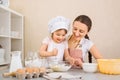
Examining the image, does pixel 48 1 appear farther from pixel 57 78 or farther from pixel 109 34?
pixel 57 78

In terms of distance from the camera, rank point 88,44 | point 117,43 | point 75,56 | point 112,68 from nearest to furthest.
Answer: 1. point 112,68
2. point 75,56
3. point 88,44
4. point 117,43

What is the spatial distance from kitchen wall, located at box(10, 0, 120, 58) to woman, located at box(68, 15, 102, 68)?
4.04ft

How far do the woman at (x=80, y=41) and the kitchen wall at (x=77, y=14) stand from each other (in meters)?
1.23

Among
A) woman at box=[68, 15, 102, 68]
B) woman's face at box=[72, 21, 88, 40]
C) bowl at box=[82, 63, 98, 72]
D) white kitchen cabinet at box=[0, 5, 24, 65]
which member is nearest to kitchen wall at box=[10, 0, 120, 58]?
white kitchen cabinet at box=[0, 5, 24, 65]

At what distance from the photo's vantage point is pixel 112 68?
106 cm

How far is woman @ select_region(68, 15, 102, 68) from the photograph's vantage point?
1.43 metres

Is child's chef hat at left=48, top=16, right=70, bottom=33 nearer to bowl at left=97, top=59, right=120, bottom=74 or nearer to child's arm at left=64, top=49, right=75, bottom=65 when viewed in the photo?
child's arm at left=64, top=49, right=75, bottom=65

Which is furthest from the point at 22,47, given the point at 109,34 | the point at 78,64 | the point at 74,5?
the point at 78,64

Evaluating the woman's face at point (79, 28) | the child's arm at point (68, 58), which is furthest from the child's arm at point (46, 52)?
the woman's face at point (79, 28)

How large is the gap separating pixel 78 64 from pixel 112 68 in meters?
0.28

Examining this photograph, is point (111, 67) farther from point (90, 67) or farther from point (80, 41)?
point (80, 41)

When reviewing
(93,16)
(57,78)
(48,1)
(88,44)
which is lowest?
(57,78)

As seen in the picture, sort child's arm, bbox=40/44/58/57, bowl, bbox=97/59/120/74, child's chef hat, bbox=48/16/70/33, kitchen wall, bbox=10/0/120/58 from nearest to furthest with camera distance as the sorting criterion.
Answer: bowl, bbox=97/59/120/74
child's arm, bbox=40/44/58/57
child's chef hat, bbox=48/16/70/33
kitchen wall, bbox=10/0/120/58

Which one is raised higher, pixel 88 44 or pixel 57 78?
pixel 88 44
